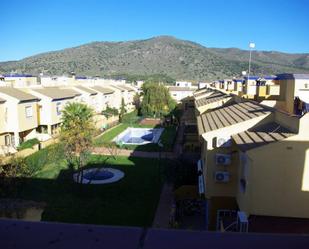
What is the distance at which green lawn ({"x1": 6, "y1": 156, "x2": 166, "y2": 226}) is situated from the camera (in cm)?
1744

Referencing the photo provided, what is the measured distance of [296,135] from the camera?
10.8 meters

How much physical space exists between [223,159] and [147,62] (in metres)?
156

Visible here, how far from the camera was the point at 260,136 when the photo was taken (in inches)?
491

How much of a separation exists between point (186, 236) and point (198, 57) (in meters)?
172

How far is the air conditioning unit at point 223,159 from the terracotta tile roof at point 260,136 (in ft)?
2.92

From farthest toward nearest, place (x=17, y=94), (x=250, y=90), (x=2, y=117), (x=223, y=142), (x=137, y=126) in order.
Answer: (x=137, y=126) < (x=17, y=94) < (x=2, y=117) < (x=250, y=90) < (x=223, y=142)

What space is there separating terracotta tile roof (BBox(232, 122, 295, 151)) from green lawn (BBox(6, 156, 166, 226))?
6984 millimetres

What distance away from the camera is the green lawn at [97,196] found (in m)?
17.4

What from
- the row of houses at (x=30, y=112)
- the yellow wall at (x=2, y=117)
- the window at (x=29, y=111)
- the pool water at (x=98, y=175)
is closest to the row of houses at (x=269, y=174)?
the pool water at (x=98, y=175)

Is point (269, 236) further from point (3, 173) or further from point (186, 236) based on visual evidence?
point (3, 173)

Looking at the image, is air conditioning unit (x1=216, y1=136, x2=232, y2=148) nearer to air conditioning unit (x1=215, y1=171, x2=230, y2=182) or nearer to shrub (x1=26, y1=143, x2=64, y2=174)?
air conditioning unit (x1=215, y1=171, x2=230, y2=182)

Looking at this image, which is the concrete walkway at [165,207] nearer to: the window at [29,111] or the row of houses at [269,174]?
the row of houses at [269,174]

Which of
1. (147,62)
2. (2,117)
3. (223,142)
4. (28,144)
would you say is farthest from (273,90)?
(147,62)

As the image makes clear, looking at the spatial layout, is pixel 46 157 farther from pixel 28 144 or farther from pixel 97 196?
pixel 97 196
